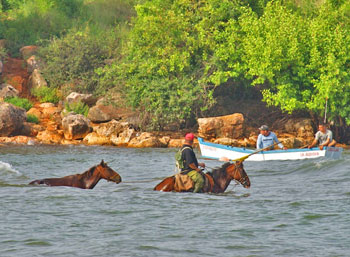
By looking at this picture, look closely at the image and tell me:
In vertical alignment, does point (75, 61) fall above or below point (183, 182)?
above

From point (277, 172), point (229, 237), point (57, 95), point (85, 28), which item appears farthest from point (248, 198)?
point (85, 28)

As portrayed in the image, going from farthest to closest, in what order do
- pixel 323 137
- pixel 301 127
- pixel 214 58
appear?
pixel 301 127 < pixel 214 58 < pixel 323 137

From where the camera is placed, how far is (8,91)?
1601 inches

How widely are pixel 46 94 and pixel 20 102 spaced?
2.44 meters

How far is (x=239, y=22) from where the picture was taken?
35969 mm

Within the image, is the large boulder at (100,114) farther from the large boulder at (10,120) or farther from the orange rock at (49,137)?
the large boulder at (10,120)

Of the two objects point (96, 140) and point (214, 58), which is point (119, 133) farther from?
point (214, 58)

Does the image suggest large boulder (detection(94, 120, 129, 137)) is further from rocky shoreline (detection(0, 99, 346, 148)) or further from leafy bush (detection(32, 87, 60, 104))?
leafy bush (detection(32, 87, 60, 104))

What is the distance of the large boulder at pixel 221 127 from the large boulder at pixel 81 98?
303 inches

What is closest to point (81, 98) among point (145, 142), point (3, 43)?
point (145, 142)

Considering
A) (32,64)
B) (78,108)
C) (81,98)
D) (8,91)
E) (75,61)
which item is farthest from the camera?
(32,64)

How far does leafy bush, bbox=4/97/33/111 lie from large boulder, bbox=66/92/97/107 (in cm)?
238

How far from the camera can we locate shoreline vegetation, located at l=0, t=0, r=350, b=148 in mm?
34062

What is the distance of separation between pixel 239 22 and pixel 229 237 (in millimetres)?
25434
